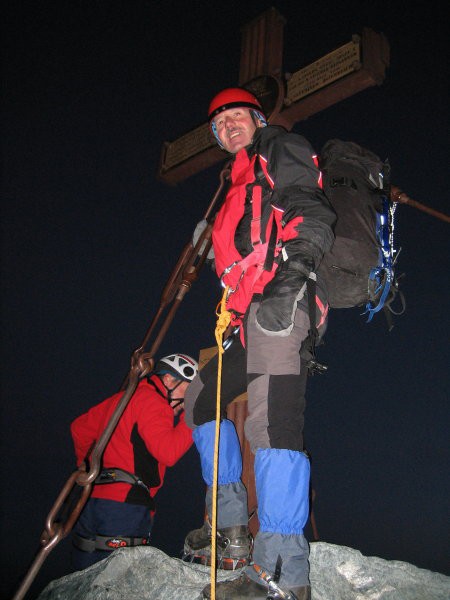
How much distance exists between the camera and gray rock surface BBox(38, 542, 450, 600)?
2.20m

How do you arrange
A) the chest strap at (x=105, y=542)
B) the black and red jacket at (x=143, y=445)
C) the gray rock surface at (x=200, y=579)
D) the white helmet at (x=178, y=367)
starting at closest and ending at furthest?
the gray rock surface at (x=200, y=579) → the chest strap at (x=105, y=542) → the black and red jacket at (x=143, y=445) → the white helmet at (x=178, y=367)

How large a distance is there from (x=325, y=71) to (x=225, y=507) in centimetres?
409

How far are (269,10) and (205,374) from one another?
4.51 m

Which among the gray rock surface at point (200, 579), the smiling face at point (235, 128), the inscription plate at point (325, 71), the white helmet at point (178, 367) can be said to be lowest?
the gray rock surface at point (200, 579)

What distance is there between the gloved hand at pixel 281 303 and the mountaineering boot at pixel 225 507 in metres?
0.91

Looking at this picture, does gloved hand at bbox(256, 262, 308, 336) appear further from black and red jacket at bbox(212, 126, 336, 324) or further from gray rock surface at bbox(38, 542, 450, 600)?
gray rock surface at bbox(38, 542, 450, 600)

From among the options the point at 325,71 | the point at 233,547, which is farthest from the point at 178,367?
the point at 325,71

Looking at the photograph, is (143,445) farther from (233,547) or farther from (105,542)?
(233,547)

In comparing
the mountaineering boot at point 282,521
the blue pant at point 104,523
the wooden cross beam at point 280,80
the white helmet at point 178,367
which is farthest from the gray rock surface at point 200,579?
the wooden cross beam at point 280,80

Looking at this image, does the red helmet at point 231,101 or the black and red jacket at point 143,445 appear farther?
the black and red jacket at point 143,445

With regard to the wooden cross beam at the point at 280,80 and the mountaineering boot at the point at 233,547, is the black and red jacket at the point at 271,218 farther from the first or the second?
the wooden cross beam at the point at 280,80

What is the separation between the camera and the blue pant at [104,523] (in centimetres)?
405

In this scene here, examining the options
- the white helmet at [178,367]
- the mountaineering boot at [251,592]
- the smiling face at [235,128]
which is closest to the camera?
the mountaineering boot at [251,592]

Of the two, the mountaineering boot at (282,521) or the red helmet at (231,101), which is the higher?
the red helmet at (231,101)
